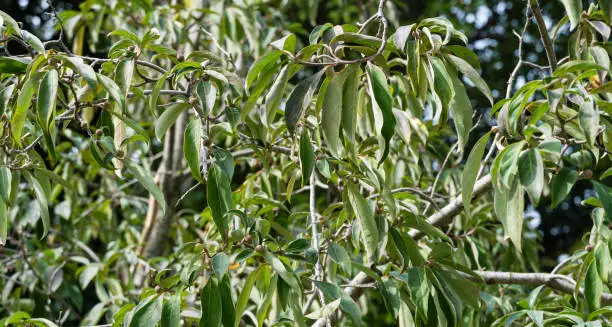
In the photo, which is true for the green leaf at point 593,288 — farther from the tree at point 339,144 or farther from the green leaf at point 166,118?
the green leaf at point 166,118

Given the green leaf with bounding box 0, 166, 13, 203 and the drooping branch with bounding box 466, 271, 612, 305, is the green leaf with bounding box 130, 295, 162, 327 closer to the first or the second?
the green leaf with bounding box 0, 166, 13, 203

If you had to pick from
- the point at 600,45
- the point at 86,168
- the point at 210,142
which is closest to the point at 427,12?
the point at 86,168

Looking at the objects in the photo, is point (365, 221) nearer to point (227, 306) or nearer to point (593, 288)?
point (227, 306)

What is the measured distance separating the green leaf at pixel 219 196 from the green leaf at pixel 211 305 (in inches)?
3.4

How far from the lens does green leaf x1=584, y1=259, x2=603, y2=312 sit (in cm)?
138

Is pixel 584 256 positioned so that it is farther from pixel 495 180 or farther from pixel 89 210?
pixel 89 210

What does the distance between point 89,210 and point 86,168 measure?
14.2 inches

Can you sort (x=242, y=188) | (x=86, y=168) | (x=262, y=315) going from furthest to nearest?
(x=86, y=168) → (x=242, y=188) → (x=262, y=315)

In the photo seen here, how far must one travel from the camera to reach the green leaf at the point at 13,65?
45.2 inches

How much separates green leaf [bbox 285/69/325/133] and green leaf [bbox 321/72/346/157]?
4cm

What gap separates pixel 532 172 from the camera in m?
1.07

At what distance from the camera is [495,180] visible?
3.74 feet

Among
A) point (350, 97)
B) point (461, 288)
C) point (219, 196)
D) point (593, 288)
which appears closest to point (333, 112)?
point (350, 97)

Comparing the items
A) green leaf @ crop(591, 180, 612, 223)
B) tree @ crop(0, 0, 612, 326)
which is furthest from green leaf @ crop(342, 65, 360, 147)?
green leaf @ crop(591, 180, 612, 223)
